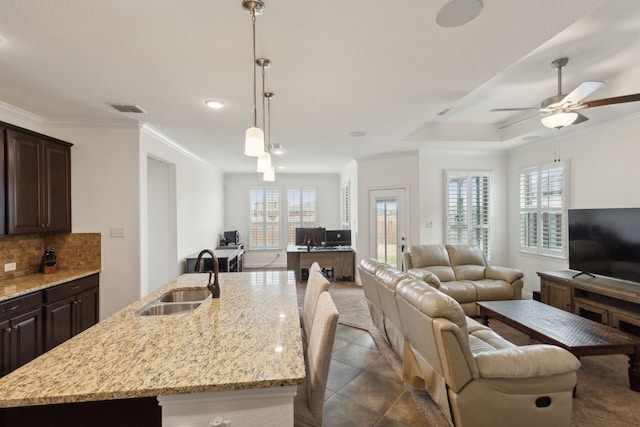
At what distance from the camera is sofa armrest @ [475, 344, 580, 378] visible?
175 centimetres

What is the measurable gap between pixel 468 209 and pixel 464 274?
60.3 inches

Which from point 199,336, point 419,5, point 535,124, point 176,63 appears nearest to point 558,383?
point 199,336

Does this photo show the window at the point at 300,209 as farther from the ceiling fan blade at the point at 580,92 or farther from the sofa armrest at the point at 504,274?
the ceiling fan blade at the point at 580,92

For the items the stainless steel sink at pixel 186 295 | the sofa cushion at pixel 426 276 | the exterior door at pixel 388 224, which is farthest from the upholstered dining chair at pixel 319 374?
the exterior door at pixel 388 224

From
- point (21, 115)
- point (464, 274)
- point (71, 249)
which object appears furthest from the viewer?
point (464, 274)

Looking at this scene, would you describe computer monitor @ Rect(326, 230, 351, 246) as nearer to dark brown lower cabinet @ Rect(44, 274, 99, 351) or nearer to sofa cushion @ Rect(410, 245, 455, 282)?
sofa cushion @ Rect(410, 245, 455, 282)

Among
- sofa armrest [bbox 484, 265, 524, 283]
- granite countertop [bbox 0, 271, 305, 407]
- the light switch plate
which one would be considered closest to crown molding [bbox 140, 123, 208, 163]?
the light switch plate

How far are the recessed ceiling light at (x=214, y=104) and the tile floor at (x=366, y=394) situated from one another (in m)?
2.81

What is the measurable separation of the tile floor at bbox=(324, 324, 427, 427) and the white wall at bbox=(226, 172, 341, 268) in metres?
5.13

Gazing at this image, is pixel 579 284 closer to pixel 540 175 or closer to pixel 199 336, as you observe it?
pixel 540 175

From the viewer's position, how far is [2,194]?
260cm

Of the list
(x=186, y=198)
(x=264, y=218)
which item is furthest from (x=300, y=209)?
(x=186, y=198)

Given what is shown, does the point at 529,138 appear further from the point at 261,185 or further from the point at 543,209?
the point at 261,185

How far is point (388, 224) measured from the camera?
5750mm
